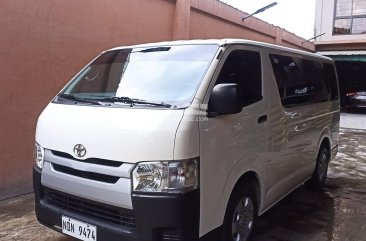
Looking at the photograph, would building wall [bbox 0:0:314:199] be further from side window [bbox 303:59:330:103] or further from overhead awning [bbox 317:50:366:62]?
overhead awning [bbox 317:50:366:62]

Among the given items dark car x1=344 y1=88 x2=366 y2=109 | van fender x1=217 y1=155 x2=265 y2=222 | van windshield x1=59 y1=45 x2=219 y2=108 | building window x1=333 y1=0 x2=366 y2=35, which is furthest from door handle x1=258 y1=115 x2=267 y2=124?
building window x1=333 y1=0 x2=366 y2=35

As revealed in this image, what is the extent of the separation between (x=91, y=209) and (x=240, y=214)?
4.06ft

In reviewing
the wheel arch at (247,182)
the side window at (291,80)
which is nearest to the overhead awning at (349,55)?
the side window at (291,80)

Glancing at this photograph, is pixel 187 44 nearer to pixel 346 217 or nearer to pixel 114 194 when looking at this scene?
pixel 114 194

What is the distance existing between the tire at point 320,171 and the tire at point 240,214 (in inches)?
88.4

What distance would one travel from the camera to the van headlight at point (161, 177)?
2.56 metres

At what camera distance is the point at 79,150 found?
2828mm

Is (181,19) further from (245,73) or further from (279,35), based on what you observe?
(279,35)

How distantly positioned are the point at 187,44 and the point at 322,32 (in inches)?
746

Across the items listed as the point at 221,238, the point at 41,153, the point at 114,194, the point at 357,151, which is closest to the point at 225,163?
the point at 221,238

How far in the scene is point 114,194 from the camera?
262cm

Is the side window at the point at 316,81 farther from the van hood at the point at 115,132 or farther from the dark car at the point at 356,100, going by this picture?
the dark car at the point at 356,100

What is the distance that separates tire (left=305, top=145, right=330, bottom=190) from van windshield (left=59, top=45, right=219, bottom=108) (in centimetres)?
295

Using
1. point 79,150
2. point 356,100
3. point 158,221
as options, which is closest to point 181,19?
point 79,150
